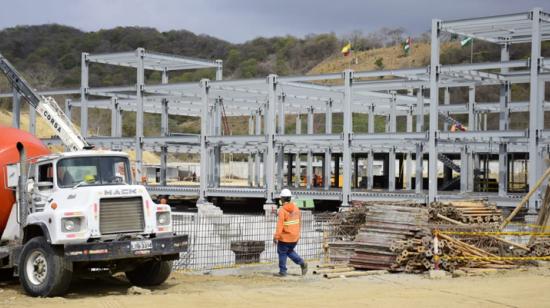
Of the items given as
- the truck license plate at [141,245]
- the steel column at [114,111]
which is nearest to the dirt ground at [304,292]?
the truck license plate at [141,245]

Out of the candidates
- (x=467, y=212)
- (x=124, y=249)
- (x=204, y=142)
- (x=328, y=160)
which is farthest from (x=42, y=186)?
(x=328, y=160)

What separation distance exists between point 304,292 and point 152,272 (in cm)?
301

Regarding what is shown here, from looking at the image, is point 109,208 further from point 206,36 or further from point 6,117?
point 206,36

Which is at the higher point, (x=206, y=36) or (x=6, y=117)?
(x=206, y=36)

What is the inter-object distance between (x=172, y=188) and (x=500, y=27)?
736 inches

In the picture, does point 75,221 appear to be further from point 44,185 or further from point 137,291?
point 137,291

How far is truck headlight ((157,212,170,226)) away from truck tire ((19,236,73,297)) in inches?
72.3

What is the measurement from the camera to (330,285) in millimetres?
14906

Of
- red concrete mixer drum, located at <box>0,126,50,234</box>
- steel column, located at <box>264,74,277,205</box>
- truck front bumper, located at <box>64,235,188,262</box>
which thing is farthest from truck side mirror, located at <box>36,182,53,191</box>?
steel column, located at <box>264,74,277,205</box>

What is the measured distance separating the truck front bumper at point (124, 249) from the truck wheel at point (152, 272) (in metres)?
0.79

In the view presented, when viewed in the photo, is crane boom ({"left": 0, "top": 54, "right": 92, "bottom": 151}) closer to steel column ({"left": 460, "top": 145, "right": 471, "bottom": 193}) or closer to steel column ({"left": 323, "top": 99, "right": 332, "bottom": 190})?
steel column ({"left": 460, "top": 145, "right": 471, "bottom": 193})

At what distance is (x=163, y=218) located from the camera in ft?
46.2

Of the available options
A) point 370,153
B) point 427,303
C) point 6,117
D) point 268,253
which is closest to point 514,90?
point 370,153

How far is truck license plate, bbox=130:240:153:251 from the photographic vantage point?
43.2 ft
